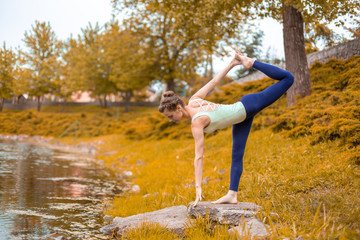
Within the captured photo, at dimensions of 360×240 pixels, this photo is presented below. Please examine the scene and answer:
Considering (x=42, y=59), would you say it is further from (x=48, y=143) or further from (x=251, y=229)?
(x=251, y=229)

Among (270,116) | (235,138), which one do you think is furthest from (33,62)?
(235,138)

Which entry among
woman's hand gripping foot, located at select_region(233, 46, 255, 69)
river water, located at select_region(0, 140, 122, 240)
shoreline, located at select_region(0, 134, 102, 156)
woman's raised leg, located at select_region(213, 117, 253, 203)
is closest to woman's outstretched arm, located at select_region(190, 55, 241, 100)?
woman's hand gripping foot, located at select_region(233, 46, 255, 69)

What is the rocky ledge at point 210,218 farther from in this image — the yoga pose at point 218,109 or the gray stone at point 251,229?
the yoga pose at point 218,109

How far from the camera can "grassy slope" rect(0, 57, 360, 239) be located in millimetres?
3400

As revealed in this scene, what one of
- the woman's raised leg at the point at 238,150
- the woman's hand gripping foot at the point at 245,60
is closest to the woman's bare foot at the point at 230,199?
Result: the woman's raised leg at the point at 238,150

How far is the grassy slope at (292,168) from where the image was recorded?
11.2 feet

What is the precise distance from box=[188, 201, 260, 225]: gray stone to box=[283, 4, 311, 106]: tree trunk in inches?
267

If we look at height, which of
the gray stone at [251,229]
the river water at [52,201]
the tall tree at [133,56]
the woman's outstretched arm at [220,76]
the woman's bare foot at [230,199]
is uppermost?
the tall tree at [133,56]

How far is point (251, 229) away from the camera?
131 inches

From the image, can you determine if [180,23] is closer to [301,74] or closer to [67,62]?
[301,74]

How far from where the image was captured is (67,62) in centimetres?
4841

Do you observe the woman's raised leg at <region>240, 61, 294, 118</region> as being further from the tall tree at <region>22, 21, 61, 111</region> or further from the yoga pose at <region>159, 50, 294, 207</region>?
the tall tree at <region>22, 21, 61, 111</region>

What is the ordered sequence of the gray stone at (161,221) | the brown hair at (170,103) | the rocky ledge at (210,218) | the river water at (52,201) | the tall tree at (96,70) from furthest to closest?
1. the tall tree at (96,70)
2. the river water at (52,201)
3. the gray stone at (161,221)
4. the brown hair at (170,103)
5. the rocky ledge at (210,218)

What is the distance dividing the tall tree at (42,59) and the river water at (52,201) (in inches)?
1457
